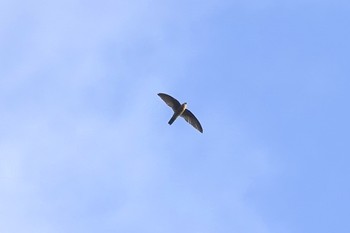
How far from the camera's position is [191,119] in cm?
13862

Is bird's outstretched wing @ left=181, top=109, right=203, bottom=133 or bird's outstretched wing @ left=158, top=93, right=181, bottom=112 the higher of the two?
bird's outstretched wing @ left=181, top=109, right=203, bottom=133

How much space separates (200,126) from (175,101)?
128 inches

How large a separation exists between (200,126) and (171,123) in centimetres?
297

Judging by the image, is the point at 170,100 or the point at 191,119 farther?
the point at 191,119

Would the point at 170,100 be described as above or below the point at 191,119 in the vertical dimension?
below

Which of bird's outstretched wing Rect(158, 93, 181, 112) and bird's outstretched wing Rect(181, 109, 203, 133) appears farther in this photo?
bird's outstretched wing Rect(181, 109, 203, 133)

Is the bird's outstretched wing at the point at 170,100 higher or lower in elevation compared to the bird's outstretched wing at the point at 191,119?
lower

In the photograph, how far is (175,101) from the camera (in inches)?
5399

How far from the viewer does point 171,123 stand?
137000mm

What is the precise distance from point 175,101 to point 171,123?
5.46ft

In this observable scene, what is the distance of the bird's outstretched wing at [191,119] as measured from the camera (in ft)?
454

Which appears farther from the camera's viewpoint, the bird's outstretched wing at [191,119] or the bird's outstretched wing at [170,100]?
the bird's outstretched wing at [191,119]

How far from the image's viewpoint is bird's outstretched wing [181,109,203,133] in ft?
454
